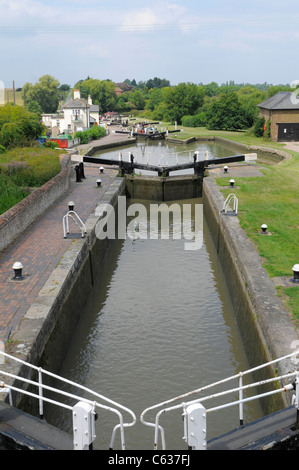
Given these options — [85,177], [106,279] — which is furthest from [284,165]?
[106,279]

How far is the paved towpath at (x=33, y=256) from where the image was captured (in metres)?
8.68

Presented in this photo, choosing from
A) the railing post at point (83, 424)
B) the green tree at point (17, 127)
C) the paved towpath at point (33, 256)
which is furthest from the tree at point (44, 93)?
the railing post at point (83, 424)

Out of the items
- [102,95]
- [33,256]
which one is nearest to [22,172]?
[33,256]

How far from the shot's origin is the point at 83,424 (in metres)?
4.43

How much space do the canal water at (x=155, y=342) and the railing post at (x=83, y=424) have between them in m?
2.58

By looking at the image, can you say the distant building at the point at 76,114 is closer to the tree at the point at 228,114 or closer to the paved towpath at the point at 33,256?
the tree at the point at 228,114

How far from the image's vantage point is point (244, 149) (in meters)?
37.6

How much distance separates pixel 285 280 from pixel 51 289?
4.92m

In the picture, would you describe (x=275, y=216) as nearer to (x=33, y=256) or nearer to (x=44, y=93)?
(x=33, y=256)

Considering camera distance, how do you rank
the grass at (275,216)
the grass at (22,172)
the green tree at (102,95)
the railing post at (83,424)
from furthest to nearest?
the green tree at (102,95) → the grass at (22,172) → the grass at (275,216) → the railing post at (83,424)

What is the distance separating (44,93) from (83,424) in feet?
319

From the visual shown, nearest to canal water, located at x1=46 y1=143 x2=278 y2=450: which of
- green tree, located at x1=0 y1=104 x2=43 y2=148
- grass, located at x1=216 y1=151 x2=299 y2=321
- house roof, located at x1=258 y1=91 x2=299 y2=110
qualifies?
grass, located at x1=216 y1=151 x2=299 y2=321

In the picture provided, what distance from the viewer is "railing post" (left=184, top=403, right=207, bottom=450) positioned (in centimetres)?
437
